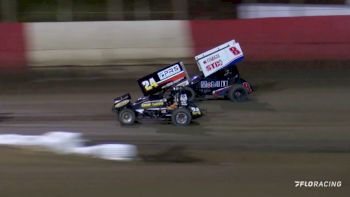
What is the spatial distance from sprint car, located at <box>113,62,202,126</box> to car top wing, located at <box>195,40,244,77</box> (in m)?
1.00

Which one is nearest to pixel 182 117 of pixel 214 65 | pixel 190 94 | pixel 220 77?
pixel 190 94

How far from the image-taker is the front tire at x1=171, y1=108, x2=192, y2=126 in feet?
31.4

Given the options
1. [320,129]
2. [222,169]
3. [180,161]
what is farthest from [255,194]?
[320,129]

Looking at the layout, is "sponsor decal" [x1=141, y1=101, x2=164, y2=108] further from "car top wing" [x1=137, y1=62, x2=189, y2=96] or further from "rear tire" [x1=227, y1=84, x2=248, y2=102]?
"rear tire" [x1=227, y1=84, x2=248, y2=102]

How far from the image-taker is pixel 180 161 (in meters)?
7.15

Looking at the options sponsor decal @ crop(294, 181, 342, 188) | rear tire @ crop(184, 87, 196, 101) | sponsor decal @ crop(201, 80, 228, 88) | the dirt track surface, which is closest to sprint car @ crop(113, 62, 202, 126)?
the dirt track surface

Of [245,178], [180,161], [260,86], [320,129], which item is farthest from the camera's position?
[260,86]

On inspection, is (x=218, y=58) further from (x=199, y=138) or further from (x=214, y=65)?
(x=199, y=138)

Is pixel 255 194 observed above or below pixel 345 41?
below

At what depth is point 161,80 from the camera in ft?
34.1

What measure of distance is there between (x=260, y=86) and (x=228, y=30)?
2104 mm

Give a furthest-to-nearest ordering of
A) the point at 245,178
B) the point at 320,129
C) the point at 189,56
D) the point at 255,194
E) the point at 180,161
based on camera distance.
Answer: the point at 189,56
the point at 320,129
the point at 180,161
the point at 245,178
the point at 255,194

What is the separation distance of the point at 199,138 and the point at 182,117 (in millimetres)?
1019

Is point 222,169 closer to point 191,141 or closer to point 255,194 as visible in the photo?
point 255,194
